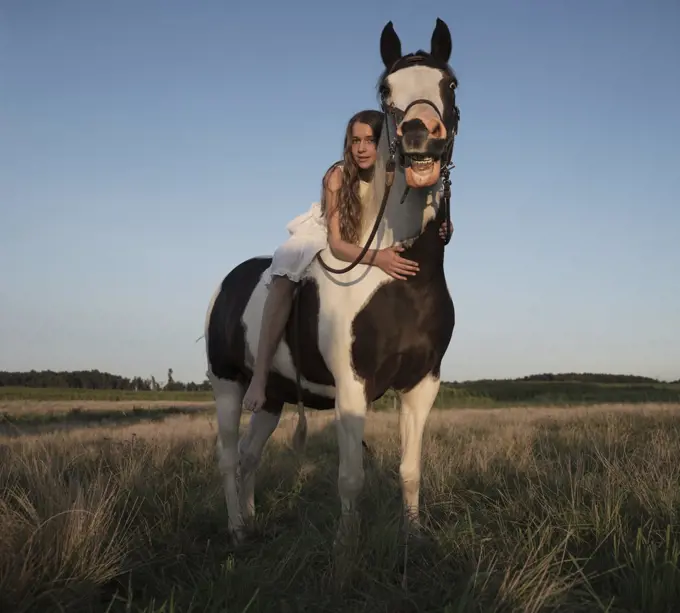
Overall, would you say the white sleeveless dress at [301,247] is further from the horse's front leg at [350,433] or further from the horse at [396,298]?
the horse's front leg at [350,433]

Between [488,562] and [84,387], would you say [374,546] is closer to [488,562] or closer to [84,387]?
[488,562]

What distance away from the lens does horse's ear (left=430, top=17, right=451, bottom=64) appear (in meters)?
3.58

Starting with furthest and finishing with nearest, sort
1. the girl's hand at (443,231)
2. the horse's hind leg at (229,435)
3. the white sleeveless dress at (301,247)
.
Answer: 1. the horse's hind leg at (229,435)
2. the white sleeveless dress at (301,247)
3. the girl's hand at (443,231)

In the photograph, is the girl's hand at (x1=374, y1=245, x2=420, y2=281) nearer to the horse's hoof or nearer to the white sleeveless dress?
the white sleeveless dress

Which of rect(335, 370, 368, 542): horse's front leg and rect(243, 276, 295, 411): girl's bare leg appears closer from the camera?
rect(335, 370, 368, 542): horse's front leg

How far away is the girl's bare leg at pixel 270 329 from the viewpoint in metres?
3.77

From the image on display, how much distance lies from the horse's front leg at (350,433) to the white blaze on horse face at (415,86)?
1.57 m

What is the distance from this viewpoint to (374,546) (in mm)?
2850

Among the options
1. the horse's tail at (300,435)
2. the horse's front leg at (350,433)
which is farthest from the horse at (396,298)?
the horse's tail at (300,435)

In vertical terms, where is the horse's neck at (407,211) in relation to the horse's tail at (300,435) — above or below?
above

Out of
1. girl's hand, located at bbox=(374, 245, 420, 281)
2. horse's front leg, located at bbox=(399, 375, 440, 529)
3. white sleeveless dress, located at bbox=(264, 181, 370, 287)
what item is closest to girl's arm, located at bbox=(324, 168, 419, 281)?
girl's hand, located at bbox=(374, 245, 420, 281)

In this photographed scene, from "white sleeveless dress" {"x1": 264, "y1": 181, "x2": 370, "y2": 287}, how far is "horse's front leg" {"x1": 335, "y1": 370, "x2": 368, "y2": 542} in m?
0.84

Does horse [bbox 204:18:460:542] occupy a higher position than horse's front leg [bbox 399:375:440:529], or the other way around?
horse [bbox 204:18:460:542]

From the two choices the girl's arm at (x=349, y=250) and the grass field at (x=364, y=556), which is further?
the girl's arm at (x=349, y=250)
